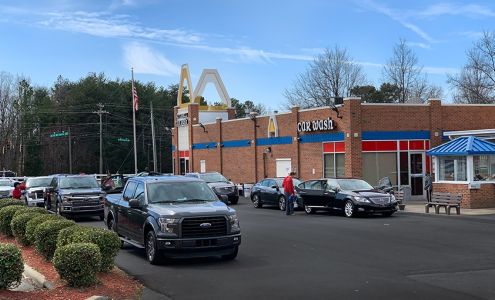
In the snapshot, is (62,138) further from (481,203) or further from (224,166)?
(481,203)

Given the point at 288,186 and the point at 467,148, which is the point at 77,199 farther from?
the point at 467,148

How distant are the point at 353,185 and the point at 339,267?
1279cm

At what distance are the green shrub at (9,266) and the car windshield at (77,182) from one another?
51.6 feet

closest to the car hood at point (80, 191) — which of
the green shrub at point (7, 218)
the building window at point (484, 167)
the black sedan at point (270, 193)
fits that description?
the green shrub at point (7, 218)

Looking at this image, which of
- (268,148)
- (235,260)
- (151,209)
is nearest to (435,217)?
(235,260)

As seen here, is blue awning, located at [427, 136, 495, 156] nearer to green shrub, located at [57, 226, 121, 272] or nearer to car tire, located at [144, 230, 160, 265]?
car tire, located at [144, 230, 160, 265]

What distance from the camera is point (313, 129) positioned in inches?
1339

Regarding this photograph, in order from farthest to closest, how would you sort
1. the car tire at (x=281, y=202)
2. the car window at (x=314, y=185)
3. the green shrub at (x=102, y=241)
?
the car tire at (x=281, y=202)
the car window at (x=314, y=185)
the green shrub at (x=102, y=241)

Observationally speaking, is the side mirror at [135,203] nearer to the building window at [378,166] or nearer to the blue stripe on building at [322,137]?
the blue stripe on building at [322,137]

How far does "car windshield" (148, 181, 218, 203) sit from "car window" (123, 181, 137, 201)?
3.25ft

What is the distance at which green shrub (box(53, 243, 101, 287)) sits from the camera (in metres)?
8.41

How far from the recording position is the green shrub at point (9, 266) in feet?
26.6

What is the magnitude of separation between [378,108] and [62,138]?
207 feet

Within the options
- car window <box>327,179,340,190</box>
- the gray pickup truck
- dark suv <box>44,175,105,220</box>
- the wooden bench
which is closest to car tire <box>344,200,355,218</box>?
car window <box>327,179,340,190</box>
